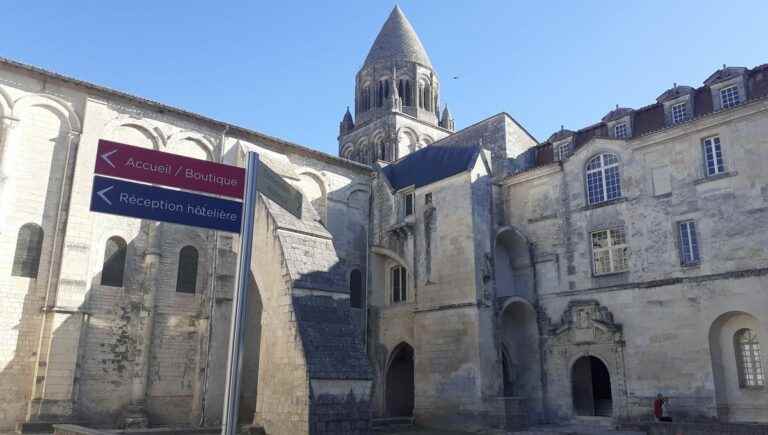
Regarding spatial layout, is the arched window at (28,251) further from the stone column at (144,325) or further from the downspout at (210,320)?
the downspout at (210,320)

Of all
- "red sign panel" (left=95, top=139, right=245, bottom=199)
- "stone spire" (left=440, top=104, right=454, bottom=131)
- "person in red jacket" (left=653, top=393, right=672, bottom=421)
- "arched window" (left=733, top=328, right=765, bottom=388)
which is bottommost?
"person in red jacket" (left=653, top=393, right=672, bottom=421)

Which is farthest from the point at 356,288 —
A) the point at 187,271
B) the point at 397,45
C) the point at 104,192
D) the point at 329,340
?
the point at 397,45

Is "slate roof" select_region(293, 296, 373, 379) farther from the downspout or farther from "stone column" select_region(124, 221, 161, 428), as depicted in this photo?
"stone column" select_region(124, 221, 161, 428)

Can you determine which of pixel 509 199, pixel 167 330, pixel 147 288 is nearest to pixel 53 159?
pixel 147 288

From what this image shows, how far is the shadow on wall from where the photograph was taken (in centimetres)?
1597

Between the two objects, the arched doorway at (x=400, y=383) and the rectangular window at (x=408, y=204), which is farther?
the rectangular window at (x=408, y=204)

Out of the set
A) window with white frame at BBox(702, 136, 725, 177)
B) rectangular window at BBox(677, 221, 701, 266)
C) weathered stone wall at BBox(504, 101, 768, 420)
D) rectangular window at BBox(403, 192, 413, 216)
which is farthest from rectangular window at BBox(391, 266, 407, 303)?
window with white frame at BBox(702, 136, 725, 177)

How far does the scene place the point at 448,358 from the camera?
19359mm

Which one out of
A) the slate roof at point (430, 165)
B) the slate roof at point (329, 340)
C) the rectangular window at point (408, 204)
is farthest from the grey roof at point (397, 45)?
the slate roof at point (329, 340)

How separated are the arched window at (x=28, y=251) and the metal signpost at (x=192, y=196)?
1276cm

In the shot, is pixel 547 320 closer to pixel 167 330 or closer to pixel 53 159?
pixel 167 330

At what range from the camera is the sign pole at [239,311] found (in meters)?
5.79

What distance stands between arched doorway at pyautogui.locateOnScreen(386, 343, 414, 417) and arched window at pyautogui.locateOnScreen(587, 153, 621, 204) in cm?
868

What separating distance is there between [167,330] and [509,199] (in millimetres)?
12816
